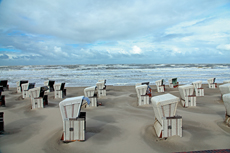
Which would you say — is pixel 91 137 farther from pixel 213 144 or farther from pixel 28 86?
pixel 28 86

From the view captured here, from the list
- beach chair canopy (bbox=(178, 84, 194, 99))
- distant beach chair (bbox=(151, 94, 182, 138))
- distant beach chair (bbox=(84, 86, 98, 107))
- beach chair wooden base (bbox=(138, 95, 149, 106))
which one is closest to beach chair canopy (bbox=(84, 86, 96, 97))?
distant beach chair (bbox=(84, 86, 98, 107))

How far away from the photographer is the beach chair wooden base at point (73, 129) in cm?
563

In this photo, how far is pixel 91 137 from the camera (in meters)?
6.12

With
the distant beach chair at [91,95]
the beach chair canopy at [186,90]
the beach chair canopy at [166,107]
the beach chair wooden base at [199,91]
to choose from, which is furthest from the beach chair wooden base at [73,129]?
the beach chair wooden base at [199,91]

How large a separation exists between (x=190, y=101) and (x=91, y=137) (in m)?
7.52

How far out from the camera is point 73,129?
5656 mm

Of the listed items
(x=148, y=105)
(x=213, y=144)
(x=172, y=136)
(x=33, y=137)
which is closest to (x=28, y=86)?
(x=33, y=137)

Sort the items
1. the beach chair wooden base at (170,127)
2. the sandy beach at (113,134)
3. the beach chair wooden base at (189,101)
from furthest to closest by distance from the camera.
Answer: the beach chair wooden base at (189,101)
the beach chair wooden base at (170,127)
the sandy beach at (113,134)

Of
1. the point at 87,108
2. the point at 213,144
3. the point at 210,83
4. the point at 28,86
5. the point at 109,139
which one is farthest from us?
the point at 210,83

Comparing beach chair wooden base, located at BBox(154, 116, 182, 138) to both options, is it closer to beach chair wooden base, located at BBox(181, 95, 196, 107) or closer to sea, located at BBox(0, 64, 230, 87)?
beach chair wooden base, located at BBox(181, 95, 196, 107)

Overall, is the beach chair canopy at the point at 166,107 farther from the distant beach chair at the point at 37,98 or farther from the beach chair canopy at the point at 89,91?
the distant beach chair at the point at 37,98

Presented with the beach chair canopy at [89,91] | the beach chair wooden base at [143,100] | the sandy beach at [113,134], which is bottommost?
the sandy beach at [113,134]

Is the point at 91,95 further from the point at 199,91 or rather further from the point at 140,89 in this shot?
the point at 199,91

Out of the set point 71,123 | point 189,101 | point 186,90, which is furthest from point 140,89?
point 71,123
